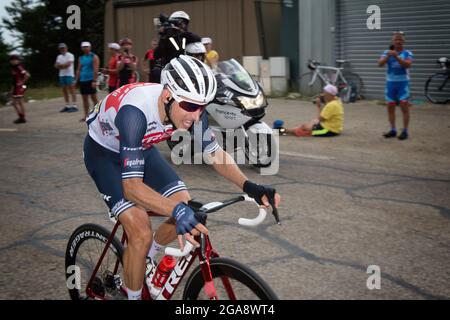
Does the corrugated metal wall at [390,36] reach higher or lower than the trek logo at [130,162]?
higher

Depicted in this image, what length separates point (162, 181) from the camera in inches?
151

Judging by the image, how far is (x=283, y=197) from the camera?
6867mm

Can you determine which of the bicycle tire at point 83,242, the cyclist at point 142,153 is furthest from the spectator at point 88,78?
the cyclist at point 142,153

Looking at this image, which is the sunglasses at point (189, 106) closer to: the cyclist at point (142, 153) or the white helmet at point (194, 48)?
the cyclist at point (142, 153)

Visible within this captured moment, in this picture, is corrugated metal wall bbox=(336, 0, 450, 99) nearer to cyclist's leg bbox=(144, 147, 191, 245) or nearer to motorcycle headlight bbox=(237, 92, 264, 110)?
motorcycle headlight bbox=(237, 92, 264, 110)

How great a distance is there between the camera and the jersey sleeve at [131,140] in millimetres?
3178

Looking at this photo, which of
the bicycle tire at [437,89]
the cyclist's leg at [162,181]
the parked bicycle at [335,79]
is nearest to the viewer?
the cyclist's leg at [162,181]

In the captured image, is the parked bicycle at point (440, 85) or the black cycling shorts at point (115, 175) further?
the parked bicycle at point (440, 85)

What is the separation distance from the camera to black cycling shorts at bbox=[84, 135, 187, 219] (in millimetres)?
3537

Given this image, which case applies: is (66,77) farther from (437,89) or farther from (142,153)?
(142,153)

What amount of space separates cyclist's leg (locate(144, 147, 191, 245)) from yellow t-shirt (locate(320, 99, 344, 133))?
290 inches

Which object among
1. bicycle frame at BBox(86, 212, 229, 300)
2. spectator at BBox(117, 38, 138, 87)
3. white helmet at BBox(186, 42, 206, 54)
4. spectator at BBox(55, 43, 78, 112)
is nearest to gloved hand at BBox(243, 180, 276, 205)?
bicycle frame at BBox(86, 212, 229, 300)

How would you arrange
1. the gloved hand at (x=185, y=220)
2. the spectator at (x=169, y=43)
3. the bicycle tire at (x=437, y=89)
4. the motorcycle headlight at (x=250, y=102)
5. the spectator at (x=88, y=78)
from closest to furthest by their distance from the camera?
the gloved hand at (x=185, y=220)
the motorcycle headlight at (x=250, y=102)
the spectator at (x=169, y=43)
the spectator at (x=88, y=78)
the bicycle tire at (x=437, y=89)

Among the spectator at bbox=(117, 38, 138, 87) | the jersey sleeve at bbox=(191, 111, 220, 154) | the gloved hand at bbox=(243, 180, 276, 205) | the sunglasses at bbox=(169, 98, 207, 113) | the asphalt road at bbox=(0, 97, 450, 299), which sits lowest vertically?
the asphalt road at bbox=(0, 97, 450, 299)
